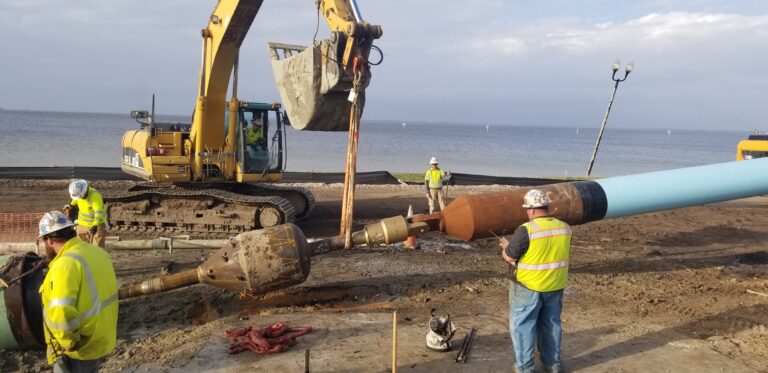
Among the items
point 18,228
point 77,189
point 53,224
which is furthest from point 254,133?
point 53,224

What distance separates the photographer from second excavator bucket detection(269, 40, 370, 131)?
9156 mm

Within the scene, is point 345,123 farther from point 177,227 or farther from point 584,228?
point 584,228

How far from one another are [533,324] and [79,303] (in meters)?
4.17

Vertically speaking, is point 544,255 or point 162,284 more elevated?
point 544,255

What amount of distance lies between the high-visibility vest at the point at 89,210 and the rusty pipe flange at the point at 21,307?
2.66 meters

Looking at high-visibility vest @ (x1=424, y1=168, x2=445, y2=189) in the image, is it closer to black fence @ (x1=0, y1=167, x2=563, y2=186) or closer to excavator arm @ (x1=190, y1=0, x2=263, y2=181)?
excavator arm @ (x1=190, y1=0, x2=263, y2=181)

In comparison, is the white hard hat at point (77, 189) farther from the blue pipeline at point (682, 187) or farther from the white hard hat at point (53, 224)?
the blue pipeline at point (682, 187)

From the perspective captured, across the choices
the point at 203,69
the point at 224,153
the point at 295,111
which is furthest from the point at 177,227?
the point at 295,111

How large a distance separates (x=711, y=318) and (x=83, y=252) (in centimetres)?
813

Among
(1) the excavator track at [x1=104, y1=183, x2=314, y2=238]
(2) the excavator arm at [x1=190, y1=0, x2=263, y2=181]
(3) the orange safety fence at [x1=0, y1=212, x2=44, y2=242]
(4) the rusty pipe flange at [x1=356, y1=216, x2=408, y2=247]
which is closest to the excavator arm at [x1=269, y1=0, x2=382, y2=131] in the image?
(2) the excavator arm at [x1=190, y1=0, x2=263, y2=181]

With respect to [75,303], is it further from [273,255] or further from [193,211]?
[193,211]

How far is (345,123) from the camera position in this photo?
9.83m

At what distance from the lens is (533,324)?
5.78 m

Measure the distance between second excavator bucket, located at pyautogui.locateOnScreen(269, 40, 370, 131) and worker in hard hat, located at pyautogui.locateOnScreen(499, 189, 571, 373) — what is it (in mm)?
4279
